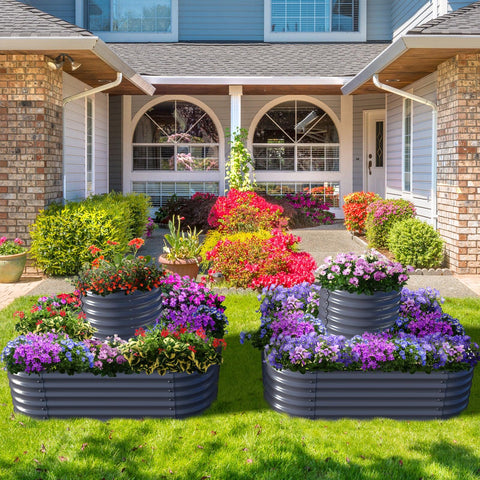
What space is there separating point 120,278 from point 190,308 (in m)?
0.88

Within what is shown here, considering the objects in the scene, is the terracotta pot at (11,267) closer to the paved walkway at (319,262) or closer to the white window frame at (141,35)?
the paved walkway at (319,262)

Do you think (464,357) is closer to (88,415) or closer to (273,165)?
(88,415)

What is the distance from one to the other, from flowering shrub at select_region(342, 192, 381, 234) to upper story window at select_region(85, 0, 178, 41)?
23.4 ft

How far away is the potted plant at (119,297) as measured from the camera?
15.3 ft

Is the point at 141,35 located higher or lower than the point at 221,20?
lower

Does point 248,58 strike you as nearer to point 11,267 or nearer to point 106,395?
point 11,267

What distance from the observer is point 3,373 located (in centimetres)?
534

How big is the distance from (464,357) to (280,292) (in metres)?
1.57

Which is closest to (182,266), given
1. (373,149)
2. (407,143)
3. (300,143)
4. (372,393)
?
(372,393)

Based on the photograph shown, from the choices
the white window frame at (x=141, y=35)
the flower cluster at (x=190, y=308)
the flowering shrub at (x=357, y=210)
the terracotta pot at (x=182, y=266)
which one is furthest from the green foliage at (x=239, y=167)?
the flower cluster at (x=190, y=308)

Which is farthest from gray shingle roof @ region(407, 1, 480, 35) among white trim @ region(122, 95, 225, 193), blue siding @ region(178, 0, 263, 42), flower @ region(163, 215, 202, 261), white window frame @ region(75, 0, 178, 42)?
white window frame @ region(75, 0, 178, 42)

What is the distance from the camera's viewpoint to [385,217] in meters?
11.3

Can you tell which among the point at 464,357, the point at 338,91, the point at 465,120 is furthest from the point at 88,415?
the point at 338,91

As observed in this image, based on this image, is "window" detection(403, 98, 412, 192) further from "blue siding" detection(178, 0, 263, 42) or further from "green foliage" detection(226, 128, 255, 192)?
"blue siding" detection(178, 0, 263, 42)
